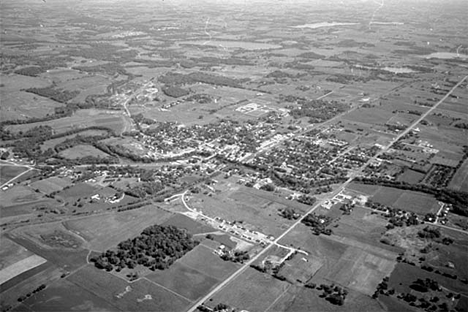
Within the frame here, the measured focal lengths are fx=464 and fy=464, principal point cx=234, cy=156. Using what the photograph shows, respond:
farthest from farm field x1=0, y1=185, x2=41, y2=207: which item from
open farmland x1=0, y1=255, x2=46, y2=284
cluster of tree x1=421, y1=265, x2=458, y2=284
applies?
cluster of tree x1=421, y1=265, x2=458, y2=284

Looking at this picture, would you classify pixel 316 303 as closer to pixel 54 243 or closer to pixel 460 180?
pixel 54 243

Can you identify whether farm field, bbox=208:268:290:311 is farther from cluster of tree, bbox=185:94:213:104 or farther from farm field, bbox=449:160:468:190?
cluster of tree, bbox=185:94:213:104

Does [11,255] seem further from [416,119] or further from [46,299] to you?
[416,119]

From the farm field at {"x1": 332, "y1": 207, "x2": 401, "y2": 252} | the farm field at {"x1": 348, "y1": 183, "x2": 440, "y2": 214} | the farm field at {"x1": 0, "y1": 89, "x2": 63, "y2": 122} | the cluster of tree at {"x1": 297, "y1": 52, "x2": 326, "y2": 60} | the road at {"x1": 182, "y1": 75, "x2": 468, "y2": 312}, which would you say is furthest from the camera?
the cluster of tree at {"x1": 297, "y1": 52, "x2": 326, "y2": 60}

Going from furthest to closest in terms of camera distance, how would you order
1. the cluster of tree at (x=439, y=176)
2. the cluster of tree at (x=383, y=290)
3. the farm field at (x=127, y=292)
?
the cluster of tree at (x=439, y=176), the cluster of tree at (x=383, y=290), the farm field at (x=127, y=292)

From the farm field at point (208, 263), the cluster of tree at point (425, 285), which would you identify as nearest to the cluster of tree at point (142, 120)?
the farm field at point (208, 263)

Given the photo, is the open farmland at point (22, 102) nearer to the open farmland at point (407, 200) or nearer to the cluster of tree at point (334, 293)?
the open farmland at point (407, 200)

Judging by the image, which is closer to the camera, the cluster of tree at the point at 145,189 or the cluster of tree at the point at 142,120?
the cluster of tree at the point at 145,189
